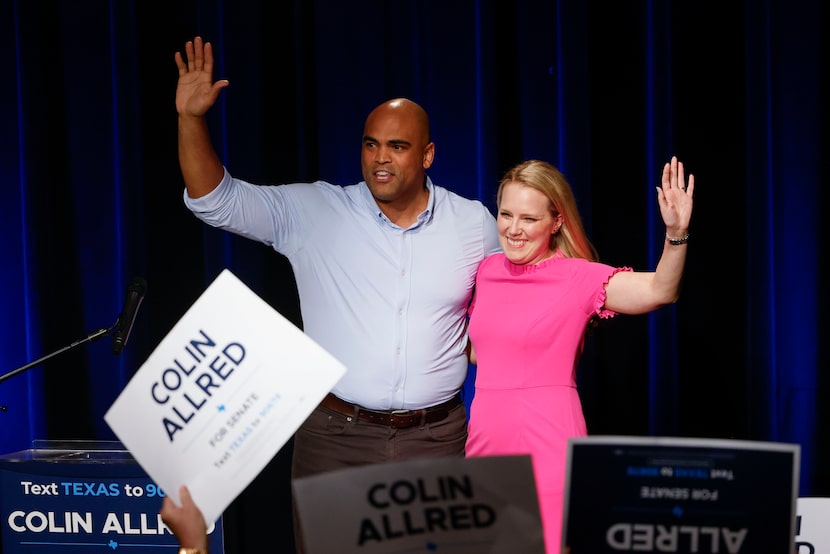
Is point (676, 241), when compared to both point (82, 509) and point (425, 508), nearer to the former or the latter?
point (425, 508)

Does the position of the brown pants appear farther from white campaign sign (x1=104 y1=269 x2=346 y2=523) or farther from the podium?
white campaign sign (x1=104 y1=269 x2=346 y2=523)

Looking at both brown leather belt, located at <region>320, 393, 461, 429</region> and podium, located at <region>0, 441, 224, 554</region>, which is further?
podium, located at <region>0, 441, 224, 554</region>

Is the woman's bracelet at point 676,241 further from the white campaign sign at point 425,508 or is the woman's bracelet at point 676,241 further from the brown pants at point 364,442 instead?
the white campaign sign at point 425,508

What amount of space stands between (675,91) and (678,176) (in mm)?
1220

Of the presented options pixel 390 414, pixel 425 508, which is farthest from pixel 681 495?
pixel 390 414

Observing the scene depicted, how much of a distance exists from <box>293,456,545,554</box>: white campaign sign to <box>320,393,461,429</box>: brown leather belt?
133 centimetres

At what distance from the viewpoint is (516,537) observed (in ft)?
3.91

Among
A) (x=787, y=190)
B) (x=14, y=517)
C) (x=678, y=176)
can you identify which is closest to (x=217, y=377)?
(x=678, y=176)

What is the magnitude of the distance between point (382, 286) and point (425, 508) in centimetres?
140

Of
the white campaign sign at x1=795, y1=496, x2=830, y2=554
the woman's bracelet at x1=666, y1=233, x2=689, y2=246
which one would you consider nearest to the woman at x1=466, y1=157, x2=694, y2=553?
the woman's bracelet at x1=666, y1=233, x2=689, y2=246

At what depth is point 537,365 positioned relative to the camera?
88.1 inches

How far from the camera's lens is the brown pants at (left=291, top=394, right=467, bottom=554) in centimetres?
251

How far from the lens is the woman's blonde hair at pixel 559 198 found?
2.30m

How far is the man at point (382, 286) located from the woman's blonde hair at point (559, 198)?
315mm
